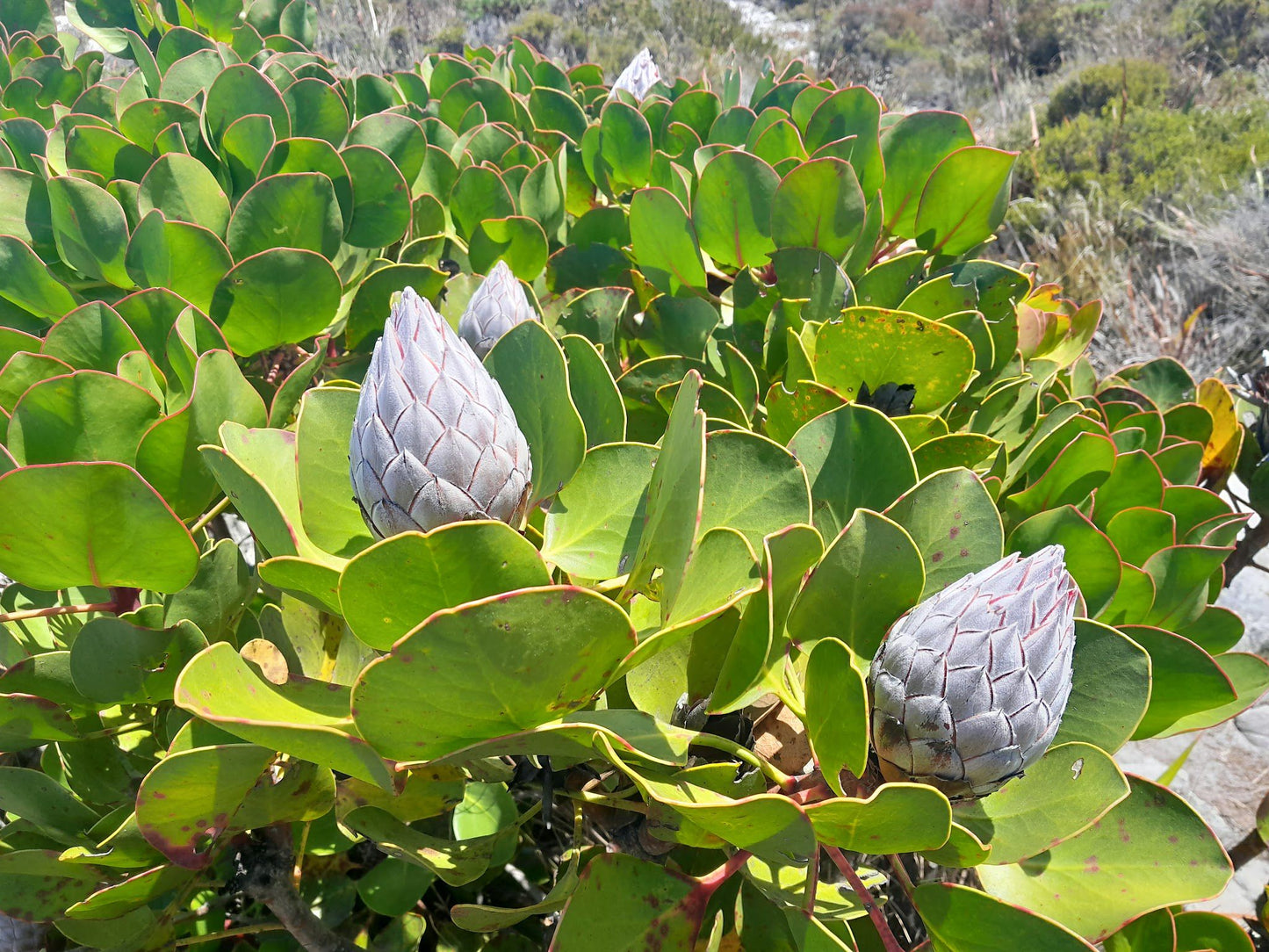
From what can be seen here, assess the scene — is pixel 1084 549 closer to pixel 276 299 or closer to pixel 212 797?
pixel 212 797

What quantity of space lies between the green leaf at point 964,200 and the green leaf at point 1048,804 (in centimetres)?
95

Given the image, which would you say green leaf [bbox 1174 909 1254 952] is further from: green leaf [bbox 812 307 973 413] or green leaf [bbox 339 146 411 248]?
green leaf [bbox 339 146 411 248]

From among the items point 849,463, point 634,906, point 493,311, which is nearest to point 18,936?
point 634,906

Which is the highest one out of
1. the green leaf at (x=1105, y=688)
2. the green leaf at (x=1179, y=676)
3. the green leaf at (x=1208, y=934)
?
the green leaf at (x=1105, y=688)

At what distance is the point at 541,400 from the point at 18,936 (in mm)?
1311

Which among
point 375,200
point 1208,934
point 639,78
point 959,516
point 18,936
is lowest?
point 18,936

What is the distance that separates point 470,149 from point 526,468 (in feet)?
4.13

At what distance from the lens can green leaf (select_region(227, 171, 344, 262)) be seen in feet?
4.09

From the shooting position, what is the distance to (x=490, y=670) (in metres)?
0.57

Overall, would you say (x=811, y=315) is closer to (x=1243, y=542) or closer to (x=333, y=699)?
(x=333, y=699)

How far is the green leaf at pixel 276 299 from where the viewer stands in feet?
3.74

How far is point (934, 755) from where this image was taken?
723mm

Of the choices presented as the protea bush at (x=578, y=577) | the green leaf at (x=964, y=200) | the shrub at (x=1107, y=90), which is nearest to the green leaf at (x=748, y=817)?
the protea bush at (x=578, y=577)

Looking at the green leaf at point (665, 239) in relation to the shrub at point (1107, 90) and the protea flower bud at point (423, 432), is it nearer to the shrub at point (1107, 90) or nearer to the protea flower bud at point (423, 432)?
the protea flower bud at point (423, 432)
